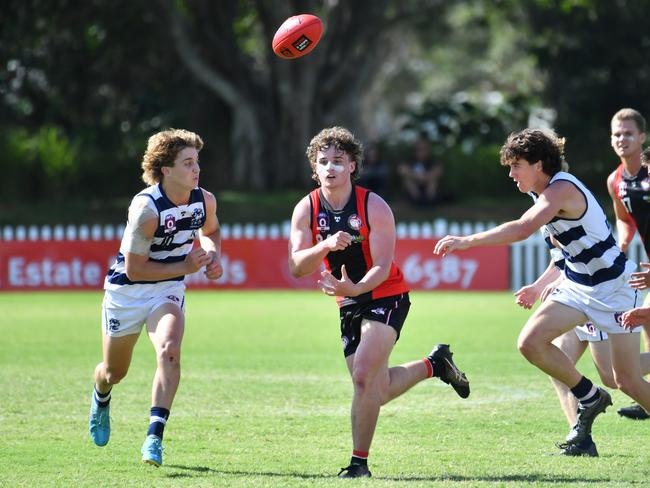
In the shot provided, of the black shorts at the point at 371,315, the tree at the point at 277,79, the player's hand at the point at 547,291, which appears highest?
the tree at the point at 277,79

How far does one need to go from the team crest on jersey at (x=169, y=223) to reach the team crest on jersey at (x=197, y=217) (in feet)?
0.53

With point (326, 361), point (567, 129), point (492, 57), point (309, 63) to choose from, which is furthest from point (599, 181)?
point (492, 57)

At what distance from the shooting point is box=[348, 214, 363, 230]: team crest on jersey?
23.6ft

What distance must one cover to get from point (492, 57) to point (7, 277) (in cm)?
4739

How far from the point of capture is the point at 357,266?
7383 millimetres

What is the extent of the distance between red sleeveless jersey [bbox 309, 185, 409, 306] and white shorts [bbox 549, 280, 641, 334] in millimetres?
1088

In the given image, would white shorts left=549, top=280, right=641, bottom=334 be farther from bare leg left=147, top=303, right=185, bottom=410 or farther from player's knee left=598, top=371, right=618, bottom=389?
bare leg left=147, top=303, right=185, bottom=410

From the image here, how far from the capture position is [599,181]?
28234 millimetres

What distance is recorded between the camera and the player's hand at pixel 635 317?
22.9ft

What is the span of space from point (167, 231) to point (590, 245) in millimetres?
2719

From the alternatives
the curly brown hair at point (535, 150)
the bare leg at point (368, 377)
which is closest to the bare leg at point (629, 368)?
the curly brown hair at point (535, 150)

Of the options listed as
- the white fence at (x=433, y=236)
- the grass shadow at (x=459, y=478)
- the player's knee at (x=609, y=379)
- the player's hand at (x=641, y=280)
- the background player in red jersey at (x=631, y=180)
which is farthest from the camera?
the white fence at (x=433, y=236)

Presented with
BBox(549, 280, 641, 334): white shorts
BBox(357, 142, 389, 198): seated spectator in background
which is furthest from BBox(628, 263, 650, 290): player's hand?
BBox(357, 142, 389, 198): seated spectator in background

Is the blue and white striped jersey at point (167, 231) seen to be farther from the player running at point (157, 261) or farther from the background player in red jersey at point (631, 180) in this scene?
the background player in red jersey at point (631, 180)
